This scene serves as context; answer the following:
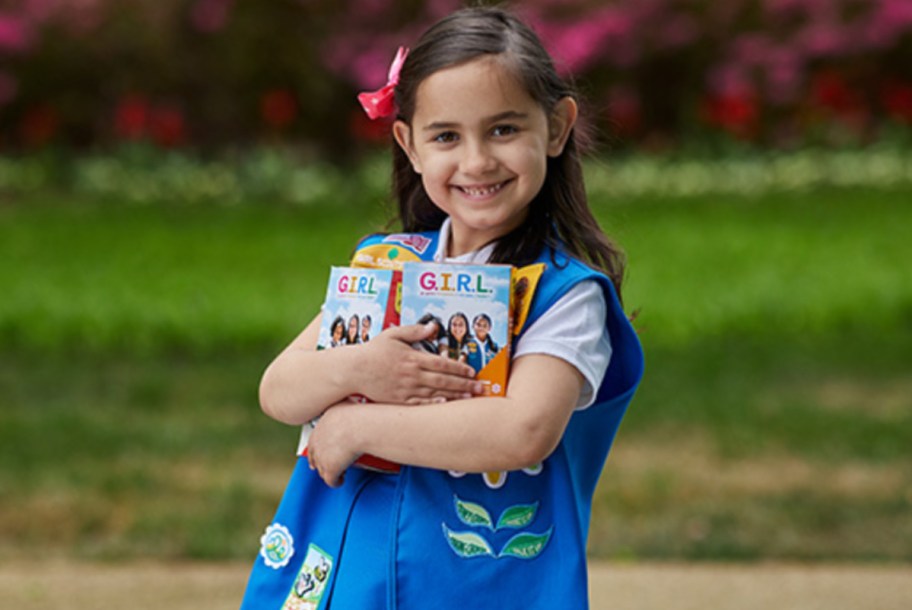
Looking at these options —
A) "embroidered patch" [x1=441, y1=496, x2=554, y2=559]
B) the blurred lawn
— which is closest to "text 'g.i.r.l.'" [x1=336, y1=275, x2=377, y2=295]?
"embroidered patch" [x1=441, y1=496, x2=554, y2=559]

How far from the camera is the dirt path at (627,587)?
3717mm

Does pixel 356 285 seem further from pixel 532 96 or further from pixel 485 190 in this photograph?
pixel 532 96

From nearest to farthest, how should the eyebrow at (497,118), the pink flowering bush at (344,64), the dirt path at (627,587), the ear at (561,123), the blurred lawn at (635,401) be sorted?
the eyebrow at (497,118)
the ear at (561,123)
the dirt path at (627,587)
the blurred lawn at (635,401)
the pink flowering bush at (344,64)

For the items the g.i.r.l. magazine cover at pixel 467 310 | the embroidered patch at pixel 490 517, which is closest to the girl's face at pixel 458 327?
the g.i.r.l. magazine cover at pixel 467 310

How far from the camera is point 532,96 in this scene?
7.22 ft

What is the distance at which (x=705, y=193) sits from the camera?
446 inches

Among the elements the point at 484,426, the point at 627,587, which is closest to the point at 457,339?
the point at 484,426

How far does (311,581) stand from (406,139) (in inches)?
27.4

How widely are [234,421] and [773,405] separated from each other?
2.06 m

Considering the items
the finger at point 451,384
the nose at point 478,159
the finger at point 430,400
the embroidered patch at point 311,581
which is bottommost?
the embroidered patch at point 311,581

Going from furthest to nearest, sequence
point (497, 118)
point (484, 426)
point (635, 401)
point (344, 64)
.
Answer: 1. point (344, 64)
2. point (635, 401)
3. point (497, 118)
4. point (484, 426)

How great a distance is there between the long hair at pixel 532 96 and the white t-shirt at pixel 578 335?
0.12m

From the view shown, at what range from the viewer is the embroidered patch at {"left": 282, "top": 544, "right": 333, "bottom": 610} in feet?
7.43

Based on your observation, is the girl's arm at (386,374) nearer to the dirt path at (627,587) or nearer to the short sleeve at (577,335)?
the short sleeve at (577,335)
